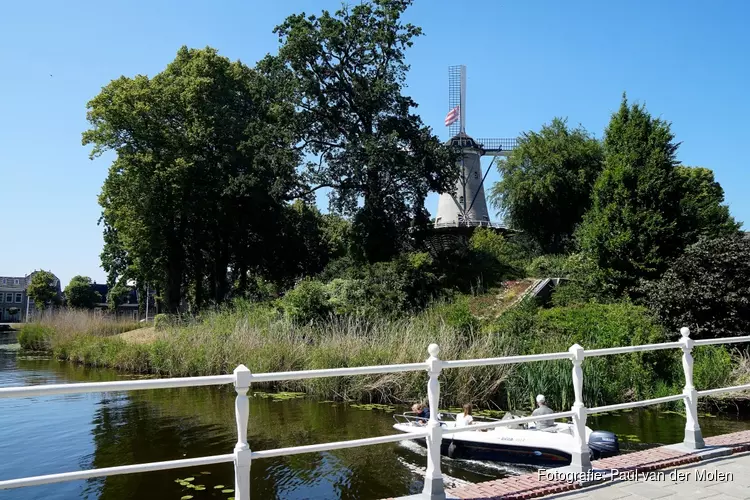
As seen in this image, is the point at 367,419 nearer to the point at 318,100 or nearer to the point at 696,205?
the point at 696,205

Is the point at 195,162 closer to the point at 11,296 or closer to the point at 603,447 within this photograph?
the point at 603,447

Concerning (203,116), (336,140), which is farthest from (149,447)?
(203,116)

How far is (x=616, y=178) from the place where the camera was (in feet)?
72.6

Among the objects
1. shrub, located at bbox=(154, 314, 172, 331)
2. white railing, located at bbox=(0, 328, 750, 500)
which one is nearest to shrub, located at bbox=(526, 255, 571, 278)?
shrub, located at bbox=(154, 314, 172, 331)

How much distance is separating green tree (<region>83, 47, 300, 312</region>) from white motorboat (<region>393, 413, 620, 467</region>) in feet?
73.2

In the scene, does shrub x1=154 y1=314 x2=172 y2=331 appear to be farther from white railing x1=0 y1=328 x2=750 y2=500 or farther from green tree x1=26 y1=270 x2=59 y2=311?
green tree x1=26 y1=270 x2=59 y2=311

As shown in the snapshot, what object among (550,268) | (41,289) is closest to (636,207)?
(550,268)

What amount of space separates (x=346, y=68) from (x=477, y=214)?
2186cm

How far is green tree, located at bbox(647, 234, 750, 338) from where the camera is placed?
1532cm

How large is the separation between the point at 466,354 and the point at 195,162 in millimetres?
23041

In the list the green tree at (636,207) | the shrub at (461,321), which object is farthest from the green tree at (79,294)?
the green tree at (636,207)

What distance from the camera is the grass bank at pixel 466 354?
13.9m

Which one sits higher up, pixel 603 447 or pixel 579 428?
pixel 579 428

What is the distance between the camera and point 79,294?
81.7m
